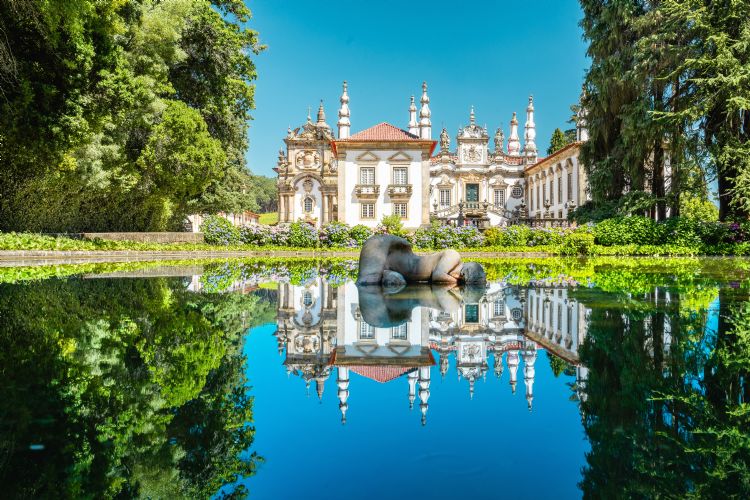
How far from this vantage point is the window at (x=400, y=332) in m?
3.72

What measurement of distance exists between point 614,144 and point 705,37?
16.6 ft

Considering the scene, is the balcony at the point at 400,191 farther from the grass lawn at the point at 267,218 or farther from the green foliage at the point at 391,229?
the grass lawn at the point at 267,218

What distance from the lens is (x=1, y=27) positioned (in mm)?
9516

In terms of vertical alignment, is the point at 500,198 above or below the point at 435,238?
above

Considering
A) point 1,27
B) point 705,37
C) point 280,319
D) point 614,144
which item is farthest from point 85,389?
point 614,144

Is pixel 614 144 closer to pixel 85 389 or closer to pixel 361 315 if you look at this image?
pixel 361 315

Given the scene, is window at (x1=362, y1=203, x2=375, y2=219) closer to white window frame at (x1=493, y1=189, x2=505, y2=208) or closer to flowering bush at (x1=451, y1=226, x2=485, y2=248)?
flowering bush at (x1=451, y1=226, x2=485, y2=248)

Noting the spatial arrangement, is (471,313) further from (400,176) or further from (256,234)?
(400,176)

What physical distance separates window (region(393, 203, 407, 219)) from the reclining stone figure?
23.0 meters

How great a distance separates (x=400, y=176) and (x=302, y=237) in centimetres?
1151

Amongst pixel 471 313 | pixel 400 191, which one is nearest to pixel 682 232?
pixel 400 191

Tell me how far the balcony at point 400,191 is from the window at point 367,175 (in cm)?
124

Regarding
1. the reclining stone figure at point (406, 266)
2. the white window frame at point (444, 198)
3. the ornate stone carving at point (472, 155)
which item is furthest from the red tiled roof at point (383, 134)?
the reclining stone figure at point (406, 266)

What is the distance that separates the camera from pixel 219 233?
21625mm
